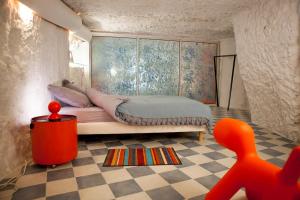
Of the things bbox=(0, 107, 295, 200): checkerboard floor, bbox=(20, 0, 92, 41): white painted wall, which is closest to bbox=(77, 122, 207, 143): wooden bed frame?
bbox=(0, 107, 295, 200): checkerboard floor

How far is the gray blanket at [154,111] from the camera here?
2848 mm

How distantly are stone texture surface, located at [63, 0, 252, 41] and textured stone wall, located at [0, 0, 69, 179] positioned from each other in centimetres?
126

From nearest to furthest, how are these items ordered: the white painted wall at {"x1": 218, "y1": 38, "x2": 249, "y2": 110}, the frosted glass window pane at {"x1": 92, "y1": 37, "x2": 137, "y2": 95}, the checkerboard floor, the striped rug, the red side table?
the checkerboard floor → the red side table → the striped rug → the frosted glass window pane at {"x1": 92, "y1": 37, "x2": 137, "y2": 95} → the white painted wall at {"x1": 218, "y1": 38, "x2": 249, "y2": 110}

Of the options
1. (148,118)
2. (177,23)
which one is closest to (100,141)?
(148,118)

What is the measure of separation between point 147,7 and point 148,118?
2.15 m

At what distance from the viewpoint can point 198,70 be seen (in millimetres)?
6812

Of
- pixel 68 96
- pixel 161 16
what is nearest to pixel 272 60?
pixel 161 16

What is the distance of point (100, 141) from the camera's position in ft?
10.4

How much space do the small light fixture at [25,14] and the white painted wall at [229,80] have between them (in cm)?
570

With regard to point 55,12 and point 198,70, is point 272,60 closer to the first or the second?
point 55,12

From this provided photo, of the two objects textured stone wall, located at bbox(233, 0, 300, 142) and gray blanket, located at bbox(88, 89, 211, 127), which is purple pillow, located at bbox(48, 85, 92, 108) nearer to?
gray blanket, located at bbox(88, 89, 211, 127)

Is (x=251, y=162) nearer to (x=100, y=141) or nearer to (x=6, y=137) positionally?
(x=6, y=137)

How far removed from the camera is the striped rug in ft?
7.82

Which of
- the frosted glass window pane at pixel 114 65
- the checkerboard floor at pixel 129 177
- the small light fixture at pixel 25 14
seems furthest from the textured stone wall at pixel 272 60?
the small light fixture at pixel 25 14
